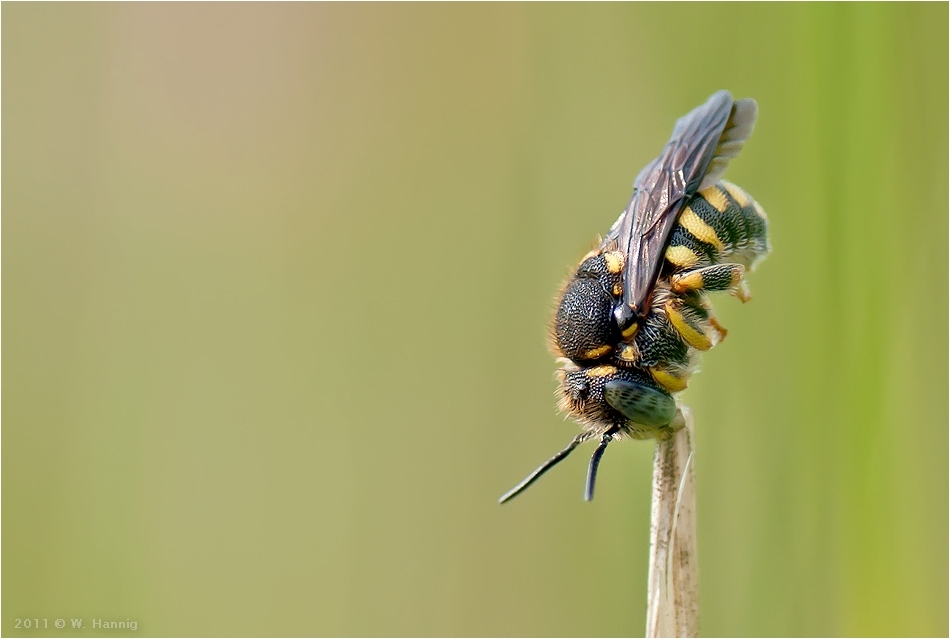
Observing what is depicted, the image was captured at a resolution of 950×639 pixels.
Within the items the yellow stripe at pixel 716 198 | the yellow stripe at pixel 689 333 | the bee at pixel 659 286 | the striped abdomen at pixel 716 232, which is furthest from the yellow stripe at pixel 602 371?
the yellow stripe at pixel 716 198

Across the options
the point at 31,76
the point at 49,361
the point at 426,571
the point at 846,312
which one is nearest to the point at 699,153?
the point at 846,312

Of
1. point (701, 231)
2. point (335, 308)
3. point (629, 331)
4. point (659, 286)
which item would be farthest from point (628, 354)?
point (335, 308)

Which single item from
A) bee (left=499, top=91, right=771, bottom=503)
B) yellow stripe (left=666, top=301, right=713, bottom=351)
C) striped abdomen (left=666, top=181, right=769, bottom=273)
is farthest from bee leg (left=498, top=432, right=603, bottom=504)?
striped abdomen (left=666, top=181, right=769, bottom=273)

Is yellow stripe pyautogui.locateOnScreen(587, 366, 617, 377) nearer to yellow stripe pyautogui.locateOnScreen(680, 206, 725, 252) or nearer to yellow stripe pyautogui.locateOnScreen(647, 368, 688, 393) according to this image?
yellow stripe pyautogui.locateOnScreen(647, 368, 688, 393)

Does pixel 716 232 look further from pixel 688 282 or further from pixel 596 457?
pixel 596 457

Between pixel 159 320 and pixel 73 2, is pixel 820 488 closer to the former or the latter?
pixel 159 320

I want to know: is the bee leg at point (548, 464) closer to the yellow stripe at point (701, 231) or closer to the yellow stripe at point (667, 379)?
the yellow stripe at point (667, 379)

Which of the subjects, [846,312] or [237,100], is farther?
[237,100]
